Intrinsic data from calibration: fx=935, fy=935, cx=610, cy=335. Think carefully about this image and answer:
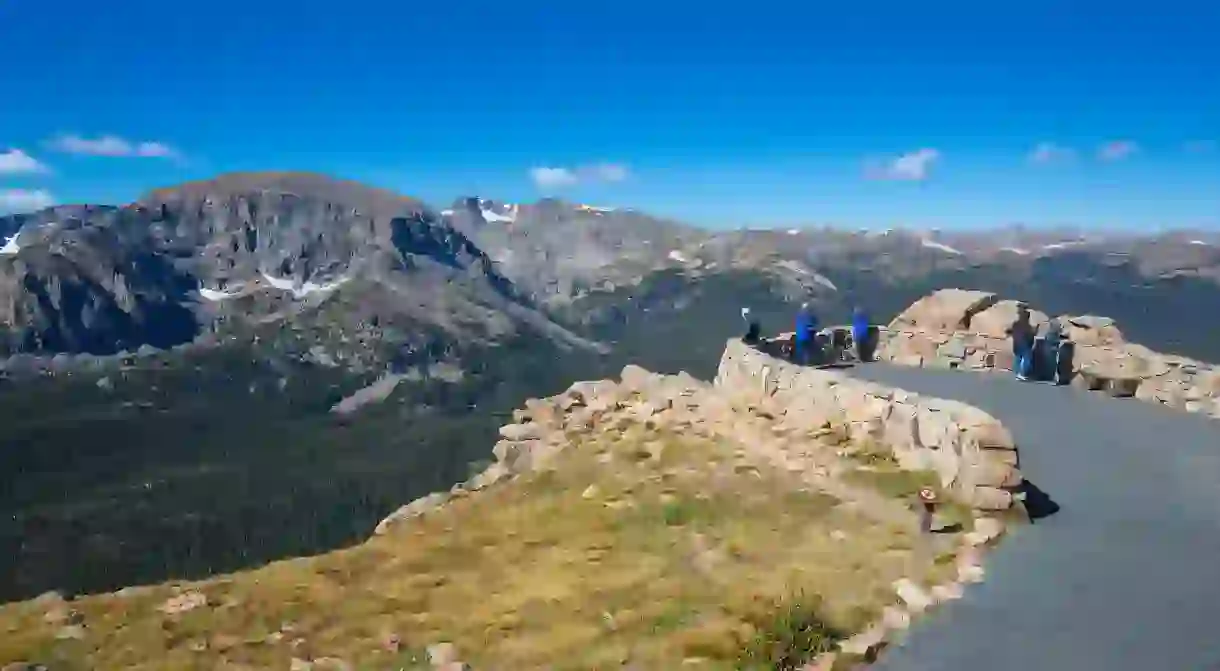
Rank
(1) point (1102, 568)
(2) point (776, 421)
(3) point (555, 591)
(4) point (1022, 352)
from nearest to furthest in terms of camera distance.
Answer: (1) point (1102, 568) → (3) point (555, 591) → (2) point (776, 421) → (4) point (1022, 352)

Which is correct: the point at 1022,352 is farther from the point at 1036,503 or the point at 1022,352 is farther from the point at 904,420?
the point at 1036,503

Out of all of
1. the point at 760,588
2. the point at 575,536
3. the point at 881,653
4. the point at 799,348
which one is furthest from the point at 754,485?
the point at 799,348

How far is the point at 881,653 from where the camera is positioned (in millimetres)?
12391

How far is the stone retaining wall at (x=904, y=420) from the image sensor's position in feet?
61.7

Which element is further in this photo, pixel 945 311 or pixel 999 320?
pixel 945 311

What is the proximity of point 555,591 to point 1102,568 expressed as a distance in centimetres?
985

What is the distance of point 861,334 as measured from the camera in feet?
134

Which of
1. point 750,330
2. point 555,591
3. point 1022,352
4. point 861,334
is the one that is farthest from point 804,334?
point 555,591

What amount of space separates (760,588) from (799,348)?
74.0 feet

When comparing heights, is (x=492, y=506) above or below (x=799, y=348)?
below

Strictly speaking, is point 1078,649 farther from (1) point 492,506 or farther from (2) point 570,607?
(1) point 492,506

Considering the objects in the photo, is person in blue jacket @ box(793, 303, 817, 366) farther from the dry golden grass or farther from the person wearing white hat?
the dry golden grass

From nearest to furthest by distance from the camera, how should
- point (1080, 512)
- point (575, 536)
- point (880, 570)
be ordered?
1. point (880, 570)
2. point (1080, 512)
3. point (575, 536)

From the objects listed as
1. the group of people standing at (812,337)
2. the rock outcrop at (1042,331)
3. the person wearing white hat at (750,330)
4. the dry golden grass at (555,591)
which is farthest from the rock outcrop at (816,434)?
the rock outcrop at (1042,331)
